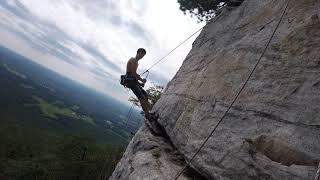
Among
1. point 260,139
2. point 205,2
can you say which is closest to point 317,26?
point 260,139

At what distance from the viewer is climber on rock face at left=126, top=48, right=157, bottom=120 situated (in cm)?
1664

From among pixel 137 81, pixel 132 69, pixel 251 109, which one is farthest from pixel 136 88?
pixel 251 109

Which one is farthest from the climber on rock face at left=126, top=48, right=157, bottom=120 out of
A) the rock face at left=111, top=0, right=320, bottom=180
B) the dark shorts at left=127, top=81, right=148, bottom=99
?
the rock face at left=111, top=0, right=320, bottom=180

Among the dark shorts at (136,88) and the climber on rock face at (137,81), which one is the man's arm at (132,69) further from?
the dark shorts at (136,88)

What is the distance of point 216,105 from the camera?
11812 mm

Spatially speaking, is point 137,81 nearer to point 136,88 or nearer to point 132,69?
point 136,88

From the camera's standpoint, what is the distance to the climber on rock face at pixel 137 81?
54.6ft

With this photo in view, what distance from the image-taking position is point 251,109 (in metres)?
10.1

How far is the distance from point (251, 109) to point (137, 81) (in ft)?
27.5

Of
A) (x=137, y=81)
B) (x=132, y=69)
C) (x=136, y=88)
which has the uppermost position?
(x=132, y=69)

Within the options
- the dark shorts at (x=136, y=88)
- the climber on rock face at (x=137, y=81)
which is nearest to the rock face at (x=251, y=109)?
the climber on rock face at (x=137, y=81)

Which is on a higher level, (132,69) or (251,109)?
(132,69)

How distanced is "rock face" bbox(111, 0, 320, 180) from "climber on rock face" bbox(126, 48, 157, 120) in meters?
1.86

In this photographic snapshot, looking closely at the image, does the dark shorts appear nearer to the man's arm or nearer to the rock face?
the man's arm
